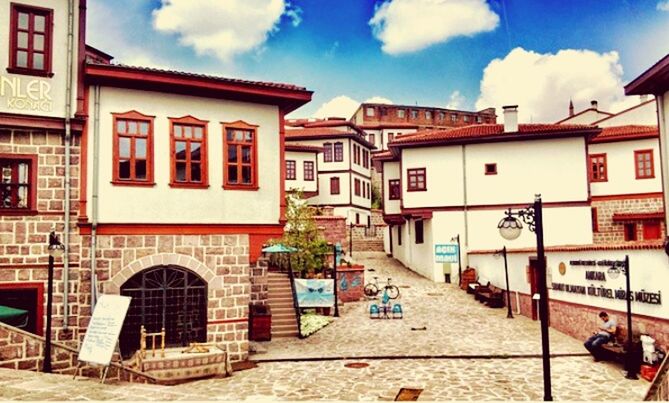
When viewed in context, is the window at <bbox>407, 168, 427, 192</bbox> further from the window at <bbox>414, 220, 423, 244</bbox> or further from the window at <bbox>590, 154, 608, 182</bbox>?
the window at <bbox>590, 154, 608, 182</bbox>

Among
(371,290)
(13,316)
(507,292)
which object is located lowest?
(371,290)

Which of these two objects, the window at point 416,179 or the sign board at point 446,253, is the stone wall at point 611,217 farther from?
the window at point 416,179

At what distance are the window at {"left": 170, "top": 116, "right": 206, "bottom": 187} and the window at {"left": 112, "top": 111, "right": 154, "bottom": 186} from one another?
595mm

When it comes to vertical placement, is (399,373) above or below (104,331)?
below

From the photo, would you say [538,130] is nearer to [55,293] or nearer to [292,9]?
[292,9]

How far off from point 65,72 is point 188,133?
3231 millimetres

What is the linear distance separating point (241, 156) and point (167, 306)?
175 inches

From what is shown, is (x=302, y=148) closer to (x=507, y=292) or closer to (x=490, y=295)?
(x=490, y=295)

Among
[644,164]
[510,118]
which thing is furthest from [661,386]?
[644,164]

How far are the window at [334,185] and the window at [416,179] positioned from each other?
16.0 meters

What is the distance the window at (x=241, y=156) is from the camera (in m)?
14.6

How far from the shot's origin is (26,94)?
12727 mm

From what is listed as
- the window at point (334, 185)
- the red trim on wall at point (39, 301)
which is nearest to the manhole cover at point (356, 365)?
the red trim on wall at point (39, 301)

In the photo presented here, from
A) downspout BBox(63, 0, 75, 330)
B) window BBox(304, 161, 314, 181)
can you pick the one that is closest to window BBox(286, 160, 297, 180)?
window BBox(304, 161, 314, 181)
